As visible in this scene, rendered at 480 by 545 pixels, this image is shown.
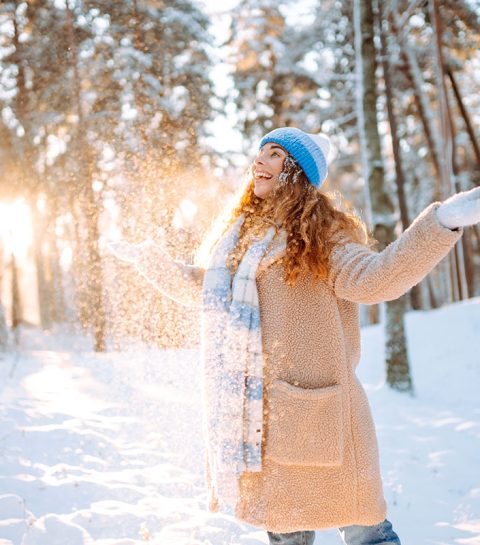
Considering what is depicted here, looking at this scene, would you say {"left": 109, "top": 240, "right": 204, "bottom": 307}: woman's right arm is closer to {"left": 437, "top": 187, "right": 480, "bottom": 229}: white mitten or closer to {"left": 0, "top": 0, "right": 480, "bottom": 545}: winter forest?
{"left": 0, "top": 0, "right": 480, "bottom": 545}: winter forest

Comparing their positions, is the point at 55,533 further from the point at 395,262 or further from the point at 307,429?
the point at 395,262

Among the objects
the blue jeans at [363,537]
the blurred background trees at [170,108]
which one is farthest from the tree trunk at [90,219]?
the blue jeans at [363,537]

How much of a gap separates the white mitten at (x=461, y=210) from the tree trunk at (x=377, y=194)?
21.2ft

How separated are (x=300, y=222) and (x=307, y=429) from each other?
761mm

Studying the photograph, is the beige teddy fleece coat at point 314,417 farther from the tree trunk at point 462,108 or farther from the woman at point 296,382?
the tree trunk at point 462,108

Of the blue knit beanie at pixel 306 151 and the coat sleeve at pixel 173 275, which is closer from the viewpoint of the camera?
the blue knit beanie at pixel 306 151

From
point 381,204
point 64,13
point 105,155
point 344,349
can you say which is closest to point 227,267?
point 344,349

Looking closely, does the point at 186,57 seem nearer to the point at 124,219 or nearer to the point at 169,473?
the point at 124,219

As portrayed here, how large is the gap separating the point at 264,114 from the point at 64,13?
6493 mm

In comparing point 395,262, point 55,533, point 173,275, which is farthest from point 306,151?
point 55,533

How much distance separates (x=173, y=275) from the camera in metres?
2.50

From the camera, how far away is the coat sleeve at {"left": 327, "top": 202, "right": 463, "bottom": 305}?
169cm

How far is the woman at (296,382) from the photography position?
6.30 ft

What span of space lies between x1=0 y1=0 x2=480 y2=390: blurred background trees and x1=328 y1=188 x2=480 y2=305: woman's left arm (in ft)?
10.3
